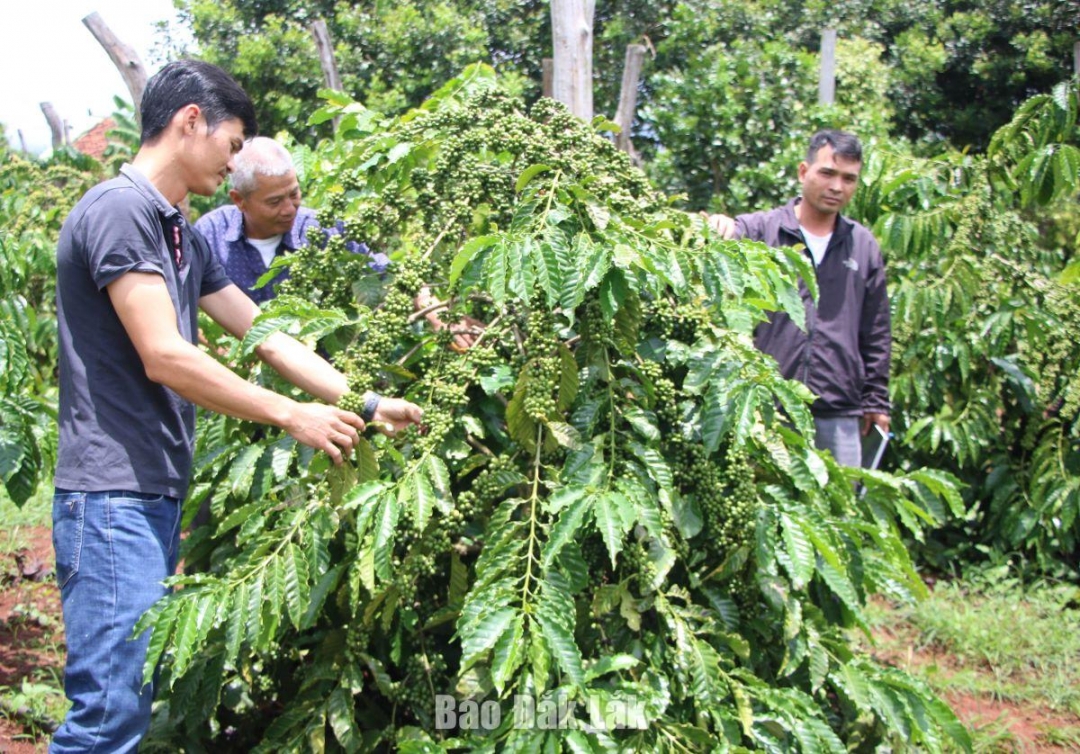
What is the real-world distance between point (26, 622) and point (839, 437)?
3.27 metres

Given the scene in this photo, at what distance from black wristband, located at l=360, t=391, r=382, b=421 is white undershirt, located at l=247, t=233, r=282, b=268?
4.31ft

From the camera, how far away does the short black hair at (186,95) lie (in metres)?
2.29

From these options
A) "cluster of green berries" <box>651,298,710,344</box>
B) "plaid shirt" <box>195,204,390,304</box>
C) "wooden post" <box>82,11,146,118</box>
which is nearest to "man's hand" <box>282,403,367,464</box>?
"cluster of green berries" <box>651,298,710,344</box>

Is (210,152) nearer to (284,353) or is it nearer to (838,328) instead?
(284,353)

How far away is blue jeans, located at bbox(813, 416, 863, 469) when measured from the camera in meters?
3.85

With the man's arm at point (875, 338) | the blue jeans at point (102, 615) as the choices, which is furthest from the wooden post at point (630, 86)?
the blue jeans at point (102, 615)

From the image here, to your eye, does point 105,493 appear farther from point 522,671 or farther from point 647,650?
point 647,650

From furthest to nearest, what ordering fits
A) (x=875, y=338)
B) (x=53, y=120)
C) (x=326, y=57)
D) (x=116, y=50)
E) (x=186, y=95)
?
1. (x=53, y=120)
2. (x=326, y=57)
3. (x=116, y=50)
4. (x=875, y=338)
5. (x=186, y=95)

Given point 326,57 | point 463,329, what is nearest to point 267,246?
point 463,329

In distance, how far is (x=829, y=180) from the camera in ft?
12.7

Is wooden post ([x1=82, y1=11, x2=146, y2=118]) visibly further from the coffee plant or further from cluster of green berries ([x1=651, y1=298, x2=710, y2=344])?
cluster of green berries ([x1=651, y1=298, x2=710, y2=344])

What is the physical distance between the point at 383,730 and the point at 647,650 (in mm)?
690

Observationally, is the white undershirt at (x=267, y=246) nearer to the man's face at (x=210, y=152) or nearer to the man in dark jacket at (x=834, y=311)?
the man's face at (x=210, y=152)

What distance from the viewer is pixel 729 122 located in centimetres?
818
